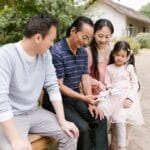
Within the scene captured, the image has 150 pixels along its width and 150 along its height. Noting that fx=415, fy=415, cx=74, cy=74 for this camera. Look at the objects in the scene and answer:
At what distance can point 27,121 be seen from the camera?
3607 millimetres

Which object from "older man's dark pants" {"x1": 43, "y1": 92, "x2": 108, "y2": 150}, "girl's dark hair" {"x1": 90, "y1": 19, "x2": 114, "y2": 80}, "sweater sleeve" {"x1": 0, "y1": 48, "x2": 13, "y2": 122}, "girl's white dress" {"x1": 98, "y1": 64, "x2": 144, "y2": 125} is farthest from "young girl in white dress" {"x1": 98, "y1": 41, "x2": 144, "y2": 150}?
"sweater sleeve" {"x1": 0, "y1": 48, "x2": 13, "y2": 122}

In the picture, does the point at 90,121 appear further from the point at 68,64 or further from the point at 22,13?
the point at 22,13

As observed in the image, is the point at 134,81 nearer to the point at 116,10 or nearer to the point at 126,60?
the point at 126,60

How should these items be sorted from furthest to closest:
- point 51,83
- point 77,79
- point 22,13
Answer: point 22,13, point 77,79, point 51,83

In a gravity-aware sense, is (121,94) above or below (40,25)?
below

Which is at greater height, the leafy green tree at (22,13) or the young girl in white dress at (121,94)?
the leafy green tree at (22,13)

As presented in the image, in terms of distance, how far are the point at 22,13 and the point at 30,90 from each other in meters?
3.42

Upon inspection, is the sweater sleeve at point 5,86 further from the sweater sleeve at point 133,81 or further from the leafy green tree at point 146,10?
the leafy green tree at point 146,10

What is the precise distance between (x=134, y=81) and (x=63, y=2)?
2.63m

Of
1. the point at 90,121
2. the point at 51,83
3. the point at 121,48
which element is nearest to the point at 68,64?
the point at 51,83

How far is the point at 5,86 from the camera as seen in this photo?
329 cm

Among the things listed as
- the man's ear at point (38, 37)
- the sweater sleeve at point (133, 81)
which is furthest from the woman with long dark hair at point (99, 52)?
the man's ear at point (38, 37)

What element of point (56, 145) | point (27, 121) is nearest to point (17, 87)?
point (27, 121)

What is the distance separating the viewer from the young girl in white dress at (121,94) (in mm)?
4582
